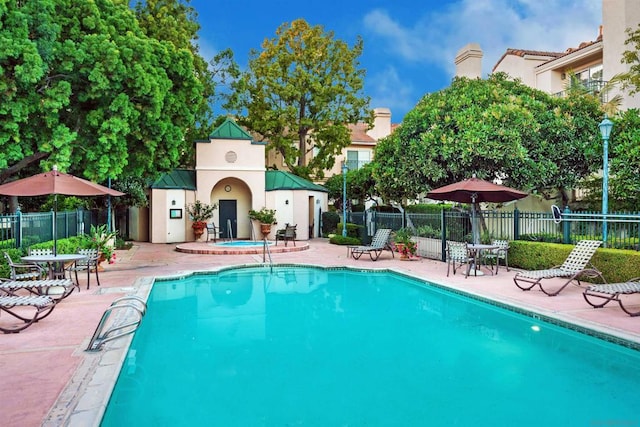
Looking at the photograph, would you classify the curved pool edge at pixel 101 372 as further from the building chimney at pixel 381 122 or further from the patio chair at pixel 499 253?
the building chimney at pixel 381 122

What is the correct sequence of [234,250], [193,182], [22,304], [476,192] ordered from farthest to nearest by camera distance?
[193,182] → [234,250] → [476,192] → [22,304]

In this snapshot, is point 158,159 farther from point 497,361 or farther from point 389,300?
point 497,361

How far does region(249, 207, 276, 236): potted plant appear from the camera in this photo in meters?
24.4

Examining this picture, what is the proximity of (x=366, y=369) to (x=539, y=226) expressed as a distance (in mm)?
9679

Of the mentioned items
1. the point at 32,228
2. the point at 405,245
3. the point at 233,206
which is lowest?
the point at 405,245

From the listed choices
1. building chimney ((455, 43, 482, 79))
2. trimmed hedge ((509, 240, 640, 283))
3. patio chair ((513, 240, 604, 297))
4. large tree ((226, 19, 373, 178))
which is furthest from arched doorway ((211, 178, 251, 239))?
patio chair ((513, 240, 604, 297))

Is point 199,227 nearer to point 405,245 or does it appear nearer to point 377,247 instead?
point 377,247

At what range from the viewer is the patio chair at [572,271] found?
9461mm

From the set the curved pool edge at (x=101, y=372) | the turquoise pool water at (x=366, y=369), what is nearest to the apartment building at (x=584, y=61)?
the curved pool edge at (x=101, y=372)

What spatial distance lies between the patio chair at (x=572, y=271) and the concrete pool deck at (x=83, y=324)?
0.27 metres

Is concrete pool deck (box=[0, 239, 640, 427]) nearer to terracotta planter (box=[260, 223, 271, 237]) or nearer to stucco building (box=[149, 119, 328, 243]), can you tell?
stucco building (box=[149, 119, 328, 243])

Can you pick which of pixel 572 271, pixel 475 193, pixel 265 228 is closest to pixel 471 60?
pixel 265 228

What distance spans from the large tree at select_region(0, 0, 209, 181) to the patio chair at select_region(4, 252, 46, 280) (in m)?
4.30

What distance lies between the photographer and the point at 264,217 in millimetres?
24375
